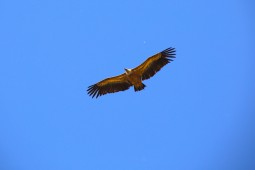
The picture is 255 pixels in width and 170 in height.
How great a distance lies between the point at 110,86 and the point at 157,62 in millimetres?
3114

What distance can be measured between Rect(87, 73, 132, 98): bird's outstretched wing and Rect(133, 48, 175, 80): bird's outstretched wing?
42.6 inches

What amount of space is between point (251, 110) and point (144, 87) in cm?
5534

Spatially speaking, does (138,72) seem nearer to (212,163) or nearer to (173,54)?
(173,54)

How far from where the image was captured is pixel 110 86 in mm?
26250

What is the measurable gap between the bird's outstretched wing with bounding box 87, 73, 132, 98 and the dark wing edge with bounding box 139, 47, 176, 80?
1.25m

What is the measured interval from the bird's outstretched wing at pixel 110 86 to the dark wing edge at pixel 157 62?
1248 mm

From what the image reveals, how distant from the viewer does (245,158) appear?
248 feet

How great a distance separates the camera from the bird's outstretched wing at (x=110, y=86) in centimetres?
2578

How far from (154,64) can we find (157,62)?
0.19m

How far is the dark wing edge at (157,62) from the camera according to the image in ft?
81.6

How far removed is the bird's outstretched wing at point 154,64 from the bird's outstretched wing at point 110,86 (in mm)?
1081

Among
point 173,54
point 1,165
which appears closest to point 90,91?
point 173,54

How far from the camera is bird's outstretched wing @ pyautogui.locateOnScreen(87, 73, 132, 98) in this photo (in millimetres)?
25781

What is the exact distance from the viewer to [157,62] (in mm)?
25094
